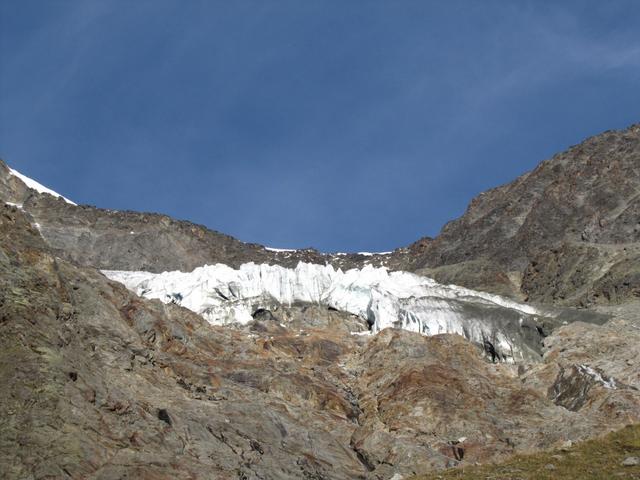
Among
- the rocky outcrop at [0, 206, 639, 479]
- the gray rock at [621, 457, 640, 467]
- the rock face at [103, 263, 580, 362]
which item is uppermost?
the rock face at [103, 263, 580, 362]

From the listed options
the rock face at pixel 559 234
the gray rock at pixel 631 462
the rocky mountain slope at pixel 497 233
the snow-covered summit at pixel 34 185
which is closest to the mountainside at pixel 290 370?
the rock face at pixel 559 234

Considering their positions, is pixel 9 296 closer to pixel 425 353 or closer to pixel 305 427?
pixel 305 427

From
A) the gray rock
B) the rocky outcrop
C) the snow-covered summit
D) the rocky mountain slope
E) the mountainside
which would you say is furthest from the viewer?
the snow-covered summit

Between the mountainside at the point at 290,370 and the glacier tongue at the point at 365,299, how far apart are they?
168 millimetres

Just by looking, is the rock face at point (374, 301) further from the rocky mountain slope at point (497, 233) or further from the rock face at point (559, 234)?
the rocky mountain slope at point (497, 233)

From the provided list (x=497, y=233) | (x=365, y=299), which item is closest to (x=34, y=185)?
(x=497, y=233)

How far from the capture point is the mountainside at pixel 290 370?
112ft

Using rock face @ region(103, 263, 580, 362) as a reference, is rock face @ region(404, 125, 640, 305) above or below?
above

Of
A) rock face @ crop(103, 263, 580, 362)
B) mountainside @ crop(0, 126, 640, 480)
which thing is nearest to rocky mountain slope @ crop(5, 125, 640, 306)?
mountainside @ crop(0, 126, 640, 480)

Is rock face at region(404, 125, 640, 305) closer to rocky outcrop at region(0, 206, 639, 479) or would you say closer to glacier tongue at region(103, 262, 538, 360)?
glacier tongue at region(103, 262, 538, 360)

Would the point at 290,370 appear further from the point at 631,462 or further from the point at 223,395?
the point at 631,462

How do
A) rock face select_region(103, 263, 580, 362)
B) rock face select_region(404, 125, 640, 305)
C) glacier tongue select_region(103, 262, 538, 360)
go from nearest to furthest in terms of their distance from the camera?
rock face select_region(103, 263, 580, 362)
glacier tongue select_region(103, 262, 538, 360)
rock face select_region(404, 125, 640, 305)

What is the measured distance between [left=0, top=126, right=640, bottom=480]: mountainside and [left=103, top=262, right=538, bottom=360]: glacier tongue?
168 millimetres

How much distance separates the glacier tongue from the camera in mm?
68562
